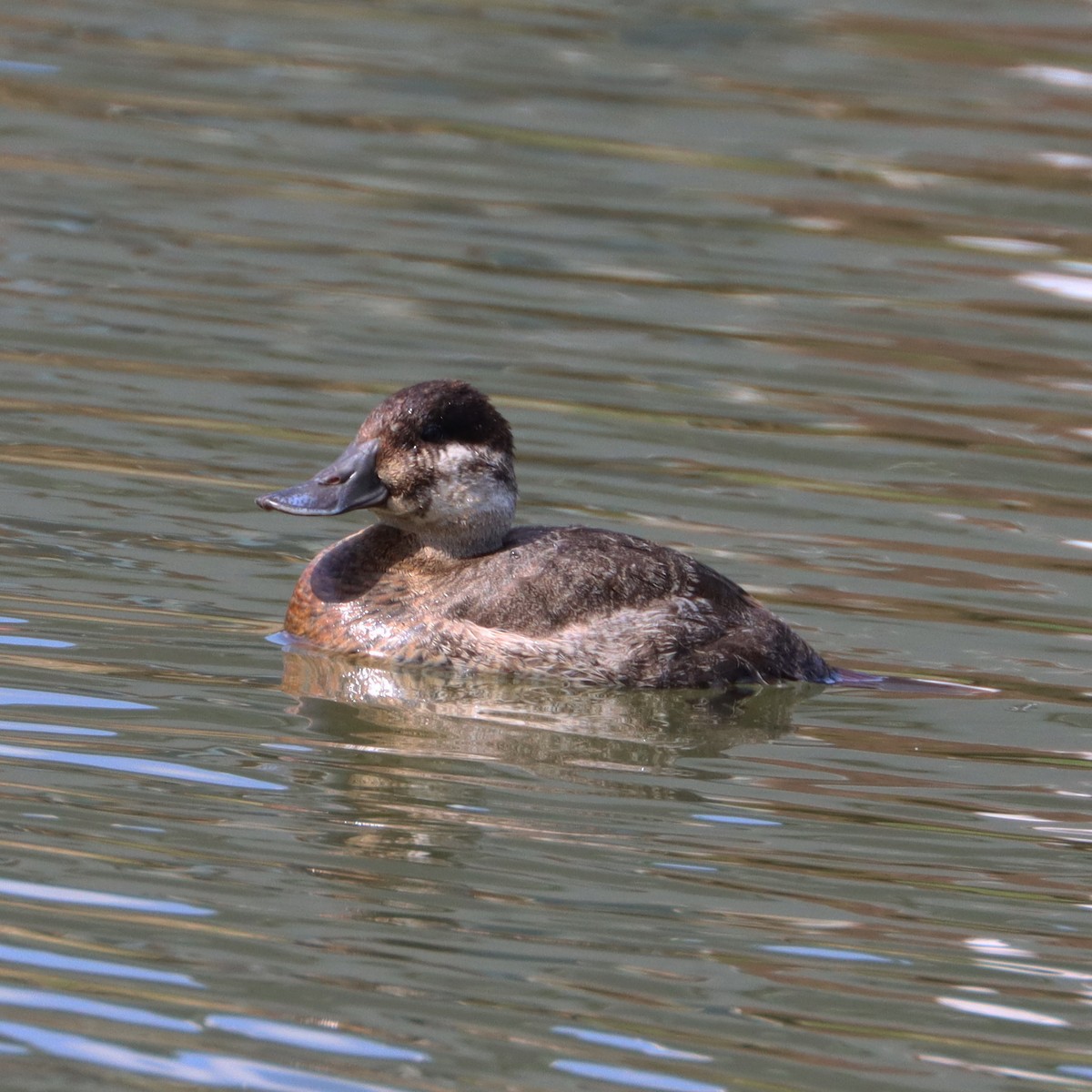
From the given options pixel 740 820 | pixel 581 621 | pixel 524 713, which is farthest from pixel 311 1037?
pixel 581 621

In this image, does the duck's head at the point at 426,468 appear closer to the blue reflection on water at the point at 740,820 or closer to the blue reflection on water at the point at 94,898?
the blue reflection on water at the point at 740,820

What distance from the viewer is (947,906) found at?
16.4 feet

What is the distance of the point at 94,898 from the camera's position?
4.64 m

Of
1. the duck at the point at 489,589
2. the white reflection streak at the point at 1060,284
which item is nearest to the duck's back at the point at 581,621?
the duck at the point at 489,589

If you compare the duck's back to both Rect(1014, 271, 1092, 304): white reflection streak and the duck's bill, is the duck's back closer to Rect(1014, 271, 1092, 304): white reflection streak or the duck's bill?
the duck's bill

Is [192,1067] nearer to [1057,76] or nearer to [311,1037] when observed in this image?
[311,1037]

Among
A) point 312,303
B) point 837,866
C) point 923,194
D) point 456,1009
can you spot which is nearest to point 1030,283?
point 923,194

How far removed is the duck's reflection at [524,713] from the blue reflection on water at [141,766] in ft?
1.89

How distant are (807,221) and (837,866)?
7268mm

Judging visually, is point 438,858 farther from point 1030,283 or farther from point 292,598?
point 1030,283

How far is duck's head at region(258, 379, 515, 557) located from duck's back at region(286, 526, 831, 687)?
21cm

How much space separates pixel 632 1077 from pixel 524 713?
2.40 meters

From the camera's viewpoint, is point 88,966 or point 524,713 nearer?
point 88,966

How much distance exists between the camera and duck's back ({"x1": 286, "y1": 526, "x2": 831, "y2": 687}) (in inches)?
265
